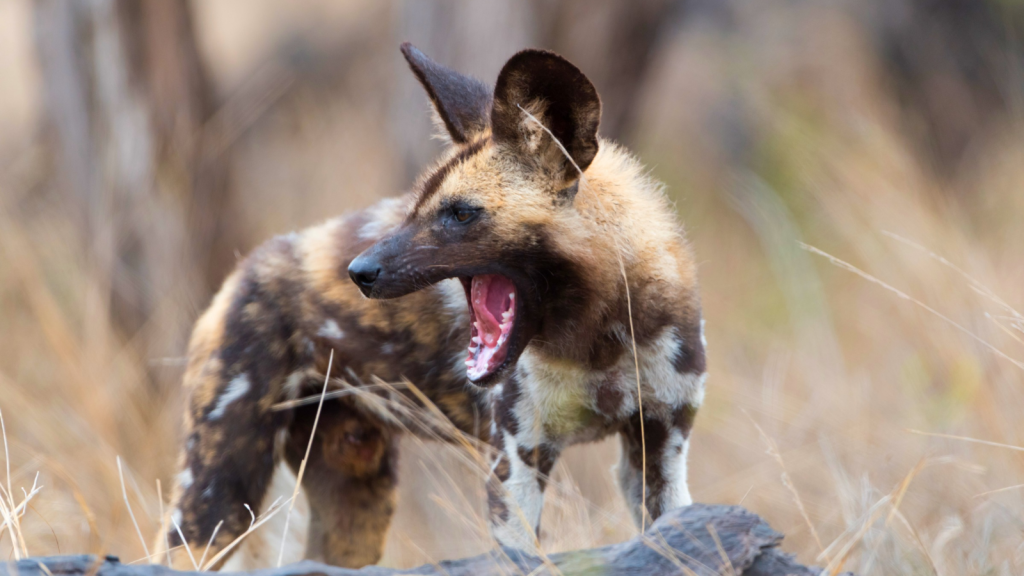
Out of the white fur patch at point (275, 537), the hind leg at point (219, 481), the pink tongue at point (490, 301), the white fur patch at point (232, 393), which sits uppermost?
the pink tongue at point (490, 301)

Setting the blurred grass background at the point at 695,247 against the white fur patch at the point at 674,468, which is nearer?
the white fur patch at the point at 674,468

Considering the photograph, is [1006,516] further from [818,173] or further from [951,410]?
[818,173]

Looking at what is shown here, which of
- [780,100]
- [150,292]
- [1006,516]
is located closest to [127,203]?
[150,292]

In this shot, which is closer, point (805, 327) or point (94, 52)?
point (94, 52)

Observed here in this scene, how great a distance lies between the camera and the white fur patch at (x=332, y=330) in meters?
3.37

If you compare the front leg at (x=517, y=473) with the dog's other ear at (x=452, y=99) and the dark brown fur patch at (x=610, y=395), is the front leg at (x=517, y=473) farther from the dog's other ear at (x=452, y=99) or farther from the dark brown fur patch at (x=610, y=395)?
the dog's other ear at (x=452, y=99)

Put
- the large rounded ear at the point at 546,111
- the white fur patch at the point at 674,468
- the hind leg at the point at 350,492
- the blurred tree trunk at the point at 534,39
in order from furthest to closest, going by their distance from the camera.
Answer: the blurred tree trunk at the point at 534,39 < the hind leg at the point at 350,492 < the white fur patch at the point at 674,468 < the large rounded ear at the point at 546,111

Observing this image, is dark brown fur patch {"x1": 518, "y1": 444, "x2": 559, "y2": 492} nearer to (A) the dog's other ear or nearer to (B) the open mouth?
(B) the open mouth

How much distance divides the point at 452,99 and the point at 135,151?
10.7ft

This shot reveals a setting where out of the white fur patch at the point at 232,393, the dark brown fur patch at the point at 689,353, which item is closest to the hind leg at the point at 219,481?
the white fur patch at the point at 232,393

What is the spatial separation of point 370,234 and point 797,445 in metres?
2.89

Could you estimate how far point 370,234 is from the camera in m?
3.38

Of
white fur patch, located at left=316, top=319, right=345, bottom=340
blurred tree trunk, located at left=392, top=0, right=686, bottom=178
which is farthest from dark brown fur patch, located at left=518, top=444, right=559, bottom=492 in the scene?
blurred tree trunk, located at left=392, top=0, right=686, bottom=178

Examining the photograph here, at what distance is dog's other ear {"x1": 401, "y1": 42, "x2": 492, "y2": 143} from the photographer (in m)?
2.89
